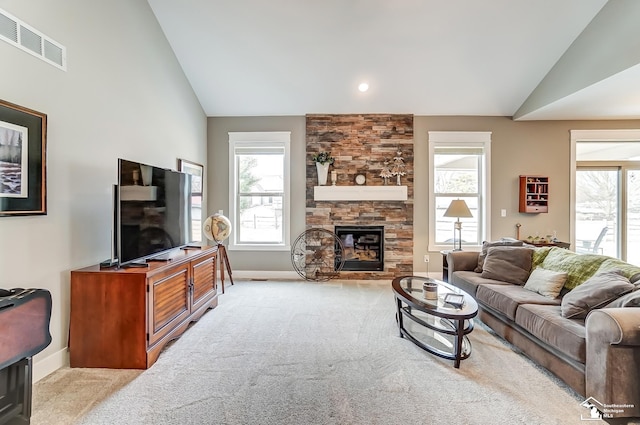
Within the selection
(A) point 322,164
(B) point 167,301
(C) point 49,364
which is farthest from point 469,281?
(C) point 49,364

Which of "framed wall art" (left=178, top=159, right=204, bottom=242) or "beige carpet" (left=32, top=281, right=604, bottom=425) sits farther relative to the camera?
"framed wall art" (left=178, top=159, right=204, bottom=242)

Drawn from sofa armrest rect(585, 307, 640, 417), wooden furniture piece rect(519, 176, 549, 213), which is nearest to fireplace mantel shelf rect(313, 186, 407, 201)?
wooden furniture piece rect(519, 176, 549, 213)

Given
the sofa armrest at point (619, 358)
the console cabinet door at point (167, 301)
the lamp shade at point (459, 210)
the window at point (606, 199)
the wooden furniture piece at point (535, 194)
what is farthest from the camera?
the window at point (606, 199)

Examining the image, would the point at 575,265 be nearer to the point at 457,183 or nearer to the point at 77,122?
the point at 457,183

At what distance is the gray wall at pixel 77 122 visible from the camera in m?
2.14

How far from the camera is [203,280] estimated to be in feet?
11.5

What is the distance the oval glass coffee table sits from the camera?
239 cm

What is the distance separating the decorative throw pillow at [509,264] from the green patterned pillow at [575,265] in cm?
22

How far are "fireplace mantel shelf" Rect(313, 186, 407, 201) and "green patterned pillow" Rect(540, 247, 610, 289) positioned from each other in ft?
7.81

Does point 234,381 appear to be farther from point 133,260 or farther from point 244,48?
point 244,48

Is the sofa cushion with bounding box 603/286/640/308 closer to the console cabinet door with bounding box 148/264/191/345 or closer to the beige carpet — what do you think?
the beige carpet

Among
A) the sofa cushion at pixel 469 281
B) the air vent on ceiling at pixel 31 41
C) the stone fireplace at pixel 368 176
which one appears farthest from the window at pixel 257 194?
the air vent on ceiling at pixel 31 41

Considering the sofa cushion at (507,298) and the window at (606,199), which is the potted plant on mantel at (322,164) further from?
the window at (606,199)
